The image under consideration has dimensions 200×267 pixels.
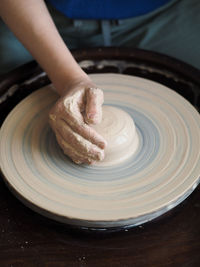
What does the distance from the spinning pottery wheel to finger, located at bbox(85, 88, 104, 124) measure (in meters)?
0.15

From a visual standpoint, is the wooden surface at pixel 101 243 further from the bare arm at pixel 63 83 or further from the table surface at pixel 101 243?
the bare arm at pixel 63 83

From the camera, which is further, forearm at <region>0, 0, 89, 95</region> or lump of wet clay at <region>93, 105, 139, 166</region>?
forearm at <region>0, 0, 89, 95</region>

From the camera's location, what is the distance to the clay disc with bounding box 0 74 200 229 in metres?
0.99

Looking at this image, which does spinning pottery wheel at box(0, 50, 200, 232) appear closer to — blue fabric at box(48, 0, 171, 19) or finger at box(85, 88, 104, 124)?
finger at box(85, 88, 104, 124)

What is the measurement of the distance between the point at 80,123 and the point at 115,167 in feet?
0.58

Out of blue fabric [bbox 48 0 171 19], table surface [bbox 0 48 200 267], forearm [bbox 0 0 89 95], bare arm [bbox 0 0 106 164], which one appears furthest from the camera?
blue fabric [bbox 48 0 171 19]

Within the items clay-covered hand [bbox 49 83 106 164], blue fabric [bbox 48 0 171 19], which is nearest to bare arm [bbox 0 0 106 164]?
clay-covered hand [bbox 49 83 106 164]

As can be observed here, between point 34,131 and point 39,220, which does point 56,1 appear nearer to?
point 34,131

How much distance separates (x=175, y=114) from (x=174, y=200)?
0.37 metres

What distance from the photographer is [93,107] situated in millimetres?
1075

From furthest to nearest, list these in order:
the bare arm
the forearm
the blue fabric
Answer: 1. the blue fabric
2. the forearm
3. the bare arm

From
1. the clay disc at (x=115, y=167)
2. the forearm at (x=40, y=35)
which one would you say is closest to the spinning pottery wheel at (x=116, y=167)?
the clay disc at (x=115, y=167)

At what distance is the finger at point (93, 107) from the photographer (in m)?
1.06

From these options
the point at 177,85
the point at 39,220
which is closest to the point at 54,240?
the point at 39,220
